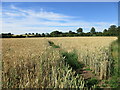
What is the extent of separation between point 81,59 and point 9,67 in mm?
4139

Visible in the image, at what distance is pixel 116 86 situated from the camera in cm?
434

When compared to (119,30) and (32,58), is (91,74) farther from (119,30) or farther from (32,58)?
(32,58)

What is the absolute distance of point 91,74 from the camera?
18.6 feet

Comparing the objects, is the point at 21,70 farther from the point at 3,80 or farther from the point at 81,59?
the point at 81,59

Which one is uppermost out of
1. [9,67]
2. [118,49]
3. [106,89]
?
[118,49]

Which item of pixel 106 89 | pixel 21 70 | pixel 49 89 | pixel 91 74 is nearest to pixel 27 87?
pixel 49 89

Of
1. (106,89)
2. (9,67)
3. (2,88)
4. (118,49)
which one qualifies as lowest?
(106,89)

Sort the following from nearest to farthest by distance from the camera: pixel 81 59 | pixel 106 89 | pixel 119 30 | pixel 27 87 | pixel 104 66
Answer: pixel 27 87
pixel 106 89
pixel 119 30
pixel 104 66
pixel 81 59

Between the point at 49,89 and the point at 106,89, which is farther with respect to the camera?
the point at 106,89

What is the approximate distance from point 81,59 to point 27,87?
190 inches

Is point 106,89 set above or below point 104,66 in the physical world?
below

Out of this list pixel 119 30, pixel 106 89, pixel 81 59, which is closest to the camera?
pixel 106 89

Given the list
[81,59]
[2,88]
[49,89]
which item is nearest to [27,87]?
[49,89]

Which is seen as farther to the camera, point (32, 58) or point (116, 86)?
point (32, 58)
